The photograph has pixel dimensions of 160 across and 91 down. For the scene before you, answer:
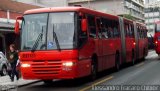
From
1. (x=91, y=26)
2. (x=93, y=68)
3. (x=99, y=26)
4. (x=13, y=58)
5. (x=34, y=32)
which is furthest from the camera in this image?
(x=99, y=26)

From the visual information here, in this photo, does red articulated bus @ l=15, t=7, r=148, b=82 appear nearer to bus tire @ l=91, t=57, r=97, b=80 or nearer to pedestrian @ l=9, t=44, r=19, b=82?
bus tire @ l=91, t=57, r=97, b=80

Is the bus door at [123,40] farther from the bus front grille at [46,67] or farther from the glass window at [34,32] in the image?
the bus front grille at [46,67]

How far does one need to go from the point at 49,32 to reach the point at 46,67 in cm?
129

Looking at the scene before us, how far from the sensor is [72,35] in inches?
628

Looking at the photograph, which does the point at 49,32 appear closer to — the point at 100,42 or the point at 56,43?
the point at 56,43

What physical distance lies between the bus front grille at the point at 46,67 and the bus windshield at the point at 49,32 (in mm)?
510

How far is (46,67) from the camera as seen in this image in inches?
623

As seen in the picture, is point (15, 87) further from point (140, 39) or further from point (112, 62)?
point (140, 39)

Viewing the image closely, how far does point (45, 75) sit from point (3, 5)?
104ft

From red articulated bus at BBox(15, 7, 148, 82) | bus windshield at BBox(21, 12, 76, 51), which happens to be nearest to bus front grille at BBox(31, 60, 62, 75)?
red articulated bus at BBox(15, 7, 148, 82)

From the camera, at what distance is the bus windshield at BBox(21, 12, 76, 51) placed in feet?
52.1

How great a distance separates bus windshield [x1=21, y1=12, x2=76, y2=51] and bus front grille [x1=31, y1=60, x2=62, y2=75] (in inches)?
20.1

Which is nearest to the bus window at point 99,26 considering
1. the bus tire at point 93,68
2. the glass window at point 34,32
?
the bus tire at point 93,68

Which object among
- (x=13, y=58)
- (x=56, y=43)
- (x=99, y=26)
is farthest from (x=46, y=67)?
(x=99, y=26)
